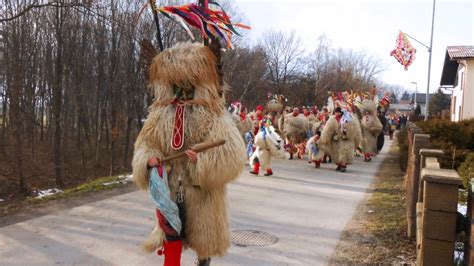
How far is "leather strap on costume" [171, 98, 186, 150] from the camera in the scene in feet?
11.8

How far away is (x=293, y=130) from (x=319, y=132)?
2.01m

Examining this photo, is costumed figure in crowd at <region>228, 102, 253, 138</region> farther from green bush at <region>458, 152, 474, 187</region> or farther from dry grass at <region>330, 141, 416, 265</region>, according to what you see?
green bush at <region>458, 152, 474, 187</region>

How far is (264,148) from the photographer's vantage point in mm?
10367

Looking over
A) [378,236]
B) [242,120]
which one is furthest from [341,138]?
[378,236]

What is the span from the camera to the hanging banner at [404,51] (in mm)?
25266

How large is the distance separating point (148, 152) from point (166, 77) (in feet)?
2.19

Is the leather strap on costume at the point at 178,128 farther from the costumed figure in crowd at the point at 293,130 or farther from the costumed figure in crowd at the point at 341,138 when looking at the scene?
the costumed figure in crowd at the point at 293,130

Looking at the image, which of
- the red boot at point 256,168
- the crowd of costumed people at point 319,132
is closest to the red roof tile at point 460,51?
the crowd of costumed people at point 319,132

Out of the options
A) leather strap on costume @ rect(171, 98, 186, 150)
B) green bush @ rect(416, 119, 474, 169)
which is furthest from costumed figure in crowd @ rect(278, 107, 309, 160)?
leather strap on costume @ rect(171, 98, 186, 150)

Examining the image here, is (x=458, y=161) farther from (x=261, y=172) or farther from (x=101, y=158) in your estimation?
(x=101, y=158)

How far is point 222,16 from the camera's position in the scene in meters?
3.88

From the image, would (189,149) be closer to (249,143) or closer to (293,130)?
(249,143)

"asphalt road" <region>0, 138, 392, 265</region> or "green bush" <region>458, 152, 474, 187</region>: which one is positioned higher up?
"green bush" <region>458, 152, 474, 187</region>

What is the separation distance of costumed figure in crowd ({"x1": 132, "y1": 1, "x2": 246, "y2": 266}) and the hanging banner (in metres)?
23.9
